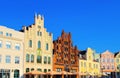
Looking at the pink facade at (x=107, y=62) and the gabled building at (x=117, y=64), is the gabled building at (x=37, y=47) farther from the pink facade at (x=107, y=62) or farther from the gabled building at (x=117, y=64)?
the gabled building at (x=117, y=64)

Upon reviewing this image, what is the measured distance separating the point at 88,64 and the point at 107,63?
14911 mm

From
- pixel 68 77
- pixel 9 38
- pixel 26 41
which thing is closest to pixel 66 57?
pixel 68 77

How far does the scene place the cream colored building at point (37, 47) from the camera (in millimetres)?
63250

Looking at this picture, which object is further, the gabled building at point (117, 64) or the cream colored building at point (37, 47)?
the gabled building at point (117, 64)

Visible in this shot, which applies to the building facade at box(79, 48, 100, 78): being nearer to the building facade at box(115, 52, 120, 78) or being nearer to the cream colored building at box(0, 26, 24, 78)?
the building facade at box(115, 52, 120, 78)

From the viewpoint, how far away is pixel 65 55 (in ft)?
250

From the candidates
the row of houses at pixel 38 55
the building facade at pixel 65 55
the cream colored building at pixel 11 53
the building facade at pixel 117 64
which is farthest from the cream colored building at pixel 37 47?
the building facade at pixel 117 64

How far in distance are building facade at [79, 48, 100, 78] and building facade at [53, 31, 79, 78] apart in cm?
356

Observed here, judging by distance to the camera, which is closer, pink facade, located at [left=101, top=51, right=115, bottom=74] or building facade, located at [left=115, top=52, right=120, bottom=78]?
pink facade, located at [left=101, top=51, right=115, bottom=74]

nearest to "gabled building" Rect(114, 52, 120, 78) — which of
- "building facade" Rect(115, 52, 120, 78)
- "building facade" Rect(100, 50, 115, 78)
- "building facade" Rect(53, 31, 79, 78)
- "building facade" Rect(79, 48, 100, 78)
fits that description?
"building facade" Rect(115, 52, 120, 78)

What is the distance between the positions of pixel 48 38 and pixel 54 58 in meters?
5.61

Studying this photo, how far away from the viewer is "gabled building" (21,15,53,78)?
63.2 meters

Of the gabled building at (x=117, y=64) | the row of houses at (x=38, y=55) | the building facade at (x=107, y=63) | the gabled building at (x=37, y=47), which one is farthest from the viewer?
the gabled building at (x=117, y=64)

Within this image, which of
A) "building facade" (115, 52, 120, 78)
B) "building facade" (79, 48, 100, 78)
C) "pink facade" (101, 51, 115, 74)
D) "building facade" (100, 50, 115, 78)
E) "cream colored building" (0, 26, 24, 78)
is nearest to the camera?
"cream colored building" (0, 26, 24, 78)
